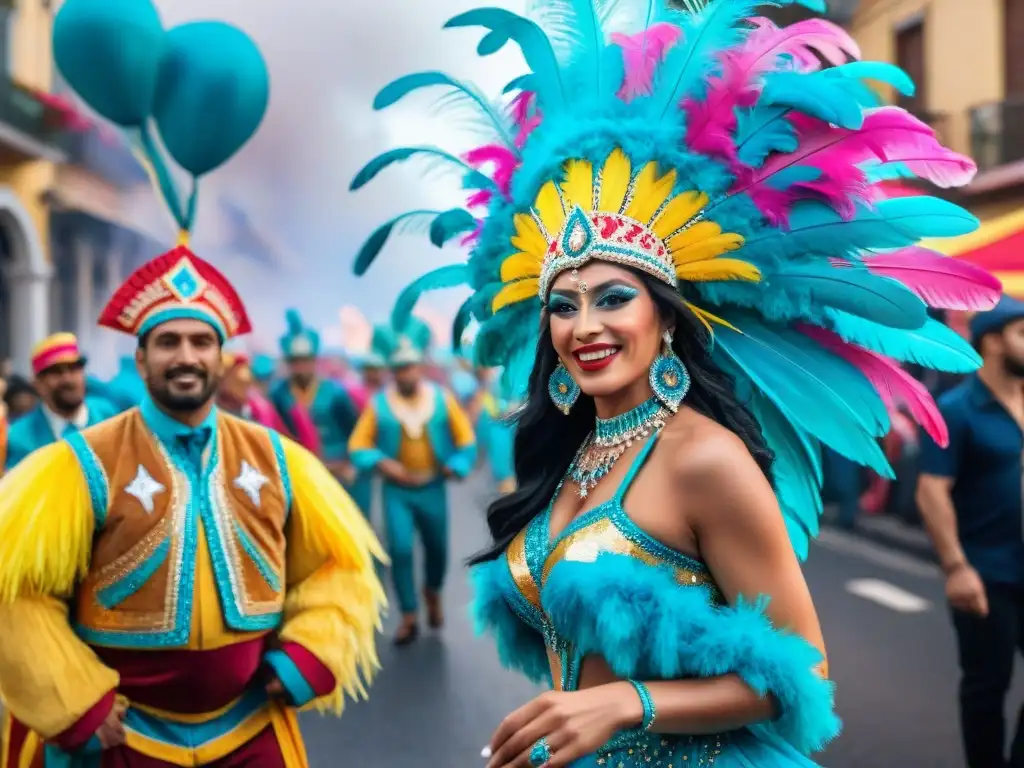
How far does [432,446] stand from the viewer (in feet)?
23.9

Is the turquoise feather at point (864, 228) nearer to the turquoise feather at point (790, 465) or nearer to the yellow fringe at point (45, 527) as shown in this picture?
the turquoise feather at point (790, 465)

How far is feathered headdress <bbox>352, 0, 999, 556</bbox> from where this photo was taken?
1977 mm

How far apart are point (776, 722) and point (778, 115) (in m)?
1.07

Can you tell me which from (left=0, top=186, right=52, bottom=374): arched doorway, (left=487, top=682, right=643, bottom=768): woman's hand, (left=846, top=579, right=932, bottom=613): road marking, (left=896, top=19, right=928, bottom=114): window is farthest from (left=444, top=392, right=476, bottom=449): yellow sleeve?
(left=896, top=19, right=928, bottom=114): window

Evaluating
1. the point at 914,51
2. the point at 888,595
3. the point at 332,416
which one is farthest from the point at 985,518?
the point at 914,51

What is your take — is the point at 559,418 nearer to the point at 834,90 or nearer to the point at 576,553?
the point at 576,553

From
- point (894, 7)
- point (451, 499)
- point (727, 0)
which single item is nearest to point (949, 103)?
point (894, 7)

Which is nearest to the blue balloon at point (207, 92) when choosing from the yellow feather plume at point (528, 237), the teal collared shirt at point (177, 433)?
the teal collared shirt at point (177, 433)

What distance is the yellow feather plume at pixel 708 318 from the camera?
79.8 inches

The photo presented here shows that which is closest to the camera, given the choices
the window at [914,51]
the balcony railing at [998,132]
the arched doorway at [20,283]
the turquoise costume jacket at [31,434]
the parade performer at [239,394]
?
the turquoise costume jacket at [31,434]

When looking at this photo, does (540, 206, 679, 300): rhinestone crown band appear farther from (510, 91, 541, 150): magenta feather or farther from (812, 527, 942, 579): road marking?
(812, 527, 942, 579): road marking

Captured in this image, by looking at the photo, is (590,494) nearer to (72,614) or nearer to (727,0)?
(727,0)

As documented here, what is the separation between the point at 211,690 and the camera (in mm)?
2766

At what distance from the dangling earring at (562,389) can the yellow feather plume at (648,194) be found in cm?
35
